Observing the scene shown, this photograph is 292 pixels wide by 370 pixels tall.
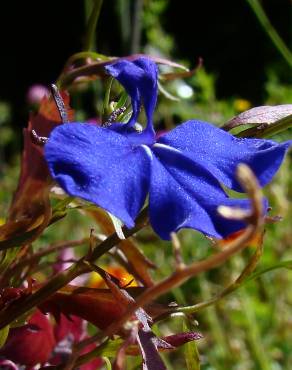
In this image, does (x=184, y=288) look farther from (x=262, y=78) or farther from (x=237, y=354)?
(x=262, y=78)

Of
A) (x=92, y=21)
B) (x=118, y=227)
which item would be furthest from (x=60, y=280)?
(x=92, y=21)

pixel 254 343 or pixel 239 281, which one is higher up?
pixel 239 281

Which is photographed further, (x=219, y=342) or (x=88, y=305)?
(x=219, y=342)

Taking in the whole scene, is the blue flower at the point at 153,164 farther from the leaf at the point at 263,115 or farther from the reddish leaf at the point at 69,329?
the reddish leaf at the point at 69,329

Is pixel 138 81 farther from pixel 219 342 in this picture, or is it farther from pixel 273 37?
pixel 219 342

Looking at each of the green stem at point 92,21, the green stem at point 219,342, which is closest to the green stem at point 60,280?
the green stem at point 92,21

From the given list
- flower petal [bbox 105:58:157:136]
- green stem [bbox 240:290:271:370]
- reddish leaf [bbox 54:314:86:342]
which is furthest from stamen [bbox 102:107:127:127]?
green stem [bbox 240:290:271:370]
